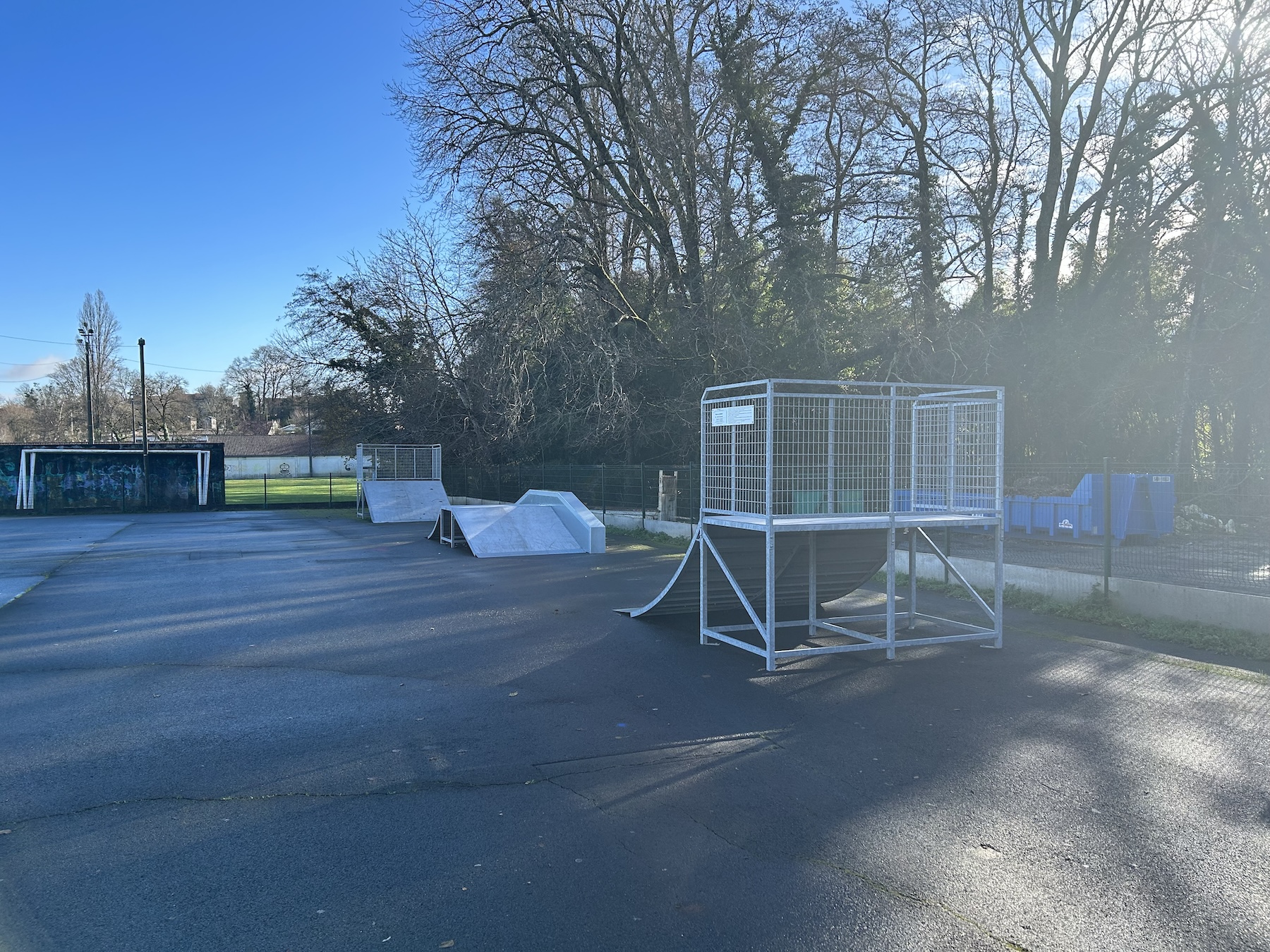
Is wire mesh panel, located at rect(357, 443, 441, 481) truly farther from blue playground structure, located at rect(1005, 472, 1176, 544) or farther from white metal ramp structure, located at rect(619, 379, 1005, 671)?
white metal ramp structure, located at rect(619, 379, 1005, 671)

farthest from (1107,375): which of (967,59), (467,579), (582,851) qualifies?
(582,851)

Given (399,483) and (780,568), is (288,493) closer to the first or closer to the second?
(399,483)

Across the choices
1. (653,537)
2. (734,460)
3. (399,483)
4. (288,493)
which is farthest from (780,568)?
(288,493)

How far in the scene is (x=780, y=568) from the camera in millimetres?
9250

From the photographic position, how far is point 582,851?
162 inches

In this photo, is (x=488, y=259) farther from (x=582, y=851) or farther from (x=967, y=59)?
(x=582, y=851)

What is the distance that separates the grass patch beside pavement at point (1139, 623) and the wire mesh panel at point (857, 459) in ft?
7.60

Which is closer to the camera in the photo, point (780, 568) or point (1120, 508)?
point (780, 568)

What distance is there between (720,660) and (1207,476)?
678 cm

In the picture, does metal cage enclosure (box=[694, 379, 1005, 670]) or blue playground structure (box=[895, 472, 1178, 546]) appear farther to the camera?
blue playground structure (box=[895, 472, 1178, 546])

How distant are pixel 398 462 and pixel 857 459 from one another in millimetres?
26419

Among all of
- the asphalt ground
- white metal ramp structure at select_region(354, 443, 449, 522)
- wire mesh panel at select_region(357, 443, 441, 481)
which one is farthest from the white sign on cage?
wire mesh panel at select_region(357, 443, 441, 481)

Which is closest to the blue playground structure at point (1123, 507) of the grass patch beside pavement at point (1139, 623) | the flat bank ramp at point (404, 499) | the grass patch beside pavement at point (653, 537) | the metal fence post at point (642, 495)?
the grass patch beside pavement at point (1139, 623)

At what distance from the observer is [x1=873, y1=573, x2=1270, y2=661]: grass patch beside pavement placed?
8414mm
